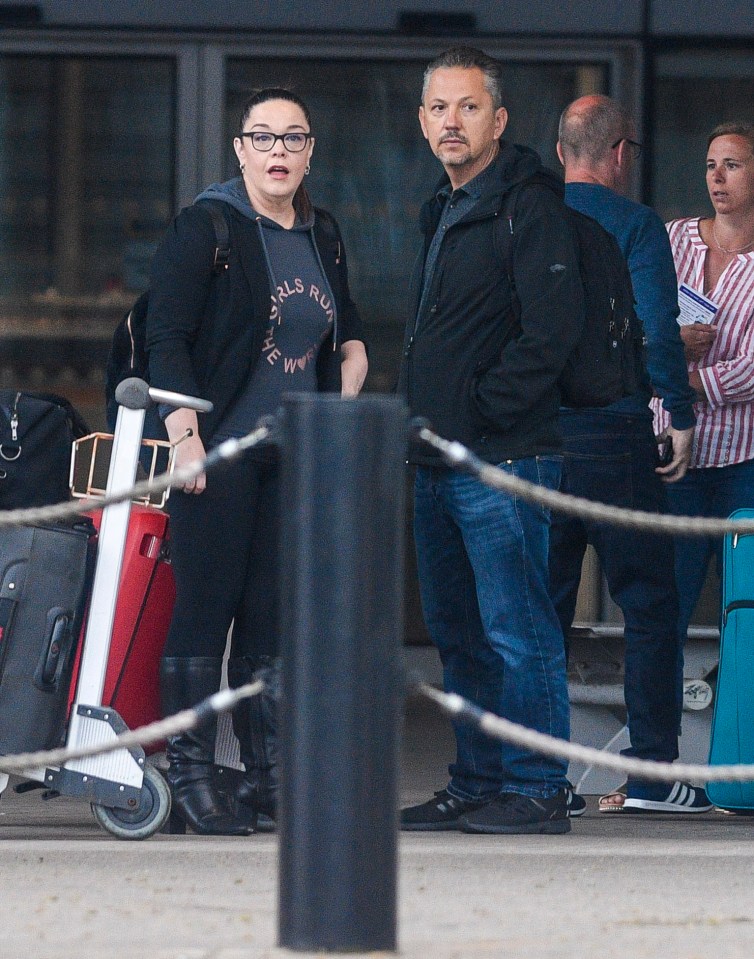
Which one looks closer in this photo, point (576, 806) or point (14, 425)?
point (14, 425)

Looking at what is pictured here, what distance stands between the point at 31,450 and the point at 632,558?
158cm

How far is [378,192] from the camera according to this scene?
7.58m

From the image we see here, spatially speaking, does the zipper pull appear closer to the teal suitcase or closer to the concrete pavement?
the concrete pavement

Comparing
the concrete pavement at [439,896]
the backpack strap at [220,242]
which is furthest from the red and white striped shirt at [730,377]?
the backpack strap at [220,242]

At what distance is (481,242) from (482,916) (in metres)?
1.68

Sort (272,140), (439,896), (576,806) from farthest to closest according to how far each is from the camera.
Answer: (576,806) → (272,140) → (439,896)

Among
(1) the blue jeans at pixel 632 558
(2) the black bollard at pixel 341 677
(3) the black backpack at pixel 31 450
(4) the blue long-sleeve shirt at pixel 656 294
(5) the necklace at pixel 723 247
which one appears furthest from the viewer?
(5) the necklace at pixel 723 247

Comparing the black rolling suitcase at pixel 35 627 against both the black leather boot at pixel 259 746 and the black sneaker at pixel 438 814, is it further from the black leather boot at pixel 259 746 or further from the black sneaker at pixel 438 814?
the black sneaker at pixel 438 814

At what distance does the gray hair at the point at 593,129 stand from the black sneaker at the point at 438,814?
5.83 feet

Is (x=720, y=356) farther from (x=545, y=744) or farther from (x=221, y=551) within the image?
(x=545, y=744)

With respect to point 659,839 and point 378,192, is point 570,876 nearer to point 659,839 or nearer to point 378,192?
point 659,839

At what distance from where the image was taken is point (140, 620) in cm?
444

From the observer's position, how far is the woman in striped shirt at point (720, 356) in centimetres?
512

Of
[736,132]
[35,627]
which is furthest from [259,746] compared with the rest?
[736,132]
